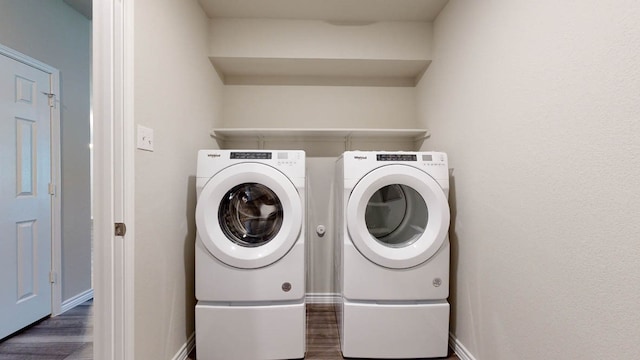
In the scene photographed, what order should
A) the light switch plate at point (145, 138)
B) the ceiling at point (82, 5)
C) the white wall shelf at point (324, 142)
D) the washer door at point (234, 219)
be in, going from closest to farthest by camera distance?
the light switch plate at point (145, 138) → the washer door at point (234, 219) → the ceiling at point (82, 5) → the white wall shelf at point (324, 142)

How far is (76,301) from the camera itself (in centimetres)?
231

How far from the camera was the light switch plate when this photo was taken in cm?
121

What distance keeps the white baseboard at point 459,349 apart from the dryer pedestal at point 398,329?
0.33 feet

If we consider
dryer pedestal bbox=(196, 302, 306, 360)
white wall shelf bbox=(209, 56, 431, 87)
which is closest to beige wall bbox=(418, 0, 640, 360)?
white wall shelf bbox=(209, 56, 431, 87)

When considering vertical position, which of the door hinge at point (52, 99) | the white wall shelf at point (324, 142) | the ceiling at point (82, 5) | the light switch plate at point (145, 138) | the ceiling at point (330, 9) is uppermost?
the ceiling at point (82, 5)

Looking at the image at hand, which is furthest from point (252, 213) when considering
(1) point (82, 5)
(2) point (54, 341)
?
(1) point (82, 5)

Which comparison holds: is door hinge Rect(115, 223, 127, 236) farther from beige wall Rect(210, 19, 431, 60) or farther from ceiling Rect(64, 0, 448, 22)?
ceiling Rect(64, 0, 448, 22)

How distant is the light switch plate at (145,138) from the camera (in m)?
1.21

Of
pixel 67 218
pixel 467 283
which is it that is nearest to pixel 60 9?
pixel 67 218

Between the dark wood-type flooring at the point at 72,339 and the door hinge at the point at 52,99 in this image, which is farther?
the door hinge at the point at 52,99

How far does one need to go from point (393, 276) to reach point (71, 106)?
2.78 metres

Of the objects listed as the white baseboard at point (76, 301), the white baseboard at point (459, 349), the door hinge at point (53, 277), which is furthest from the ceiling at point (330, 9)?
the white baseboard at point (76, 301)

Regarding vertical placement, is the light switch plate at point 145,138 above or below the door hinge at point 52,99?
below

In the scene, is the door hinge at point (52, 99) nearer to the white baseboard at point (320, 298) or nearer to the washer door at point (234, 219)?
the washer door at point (234, 219)
